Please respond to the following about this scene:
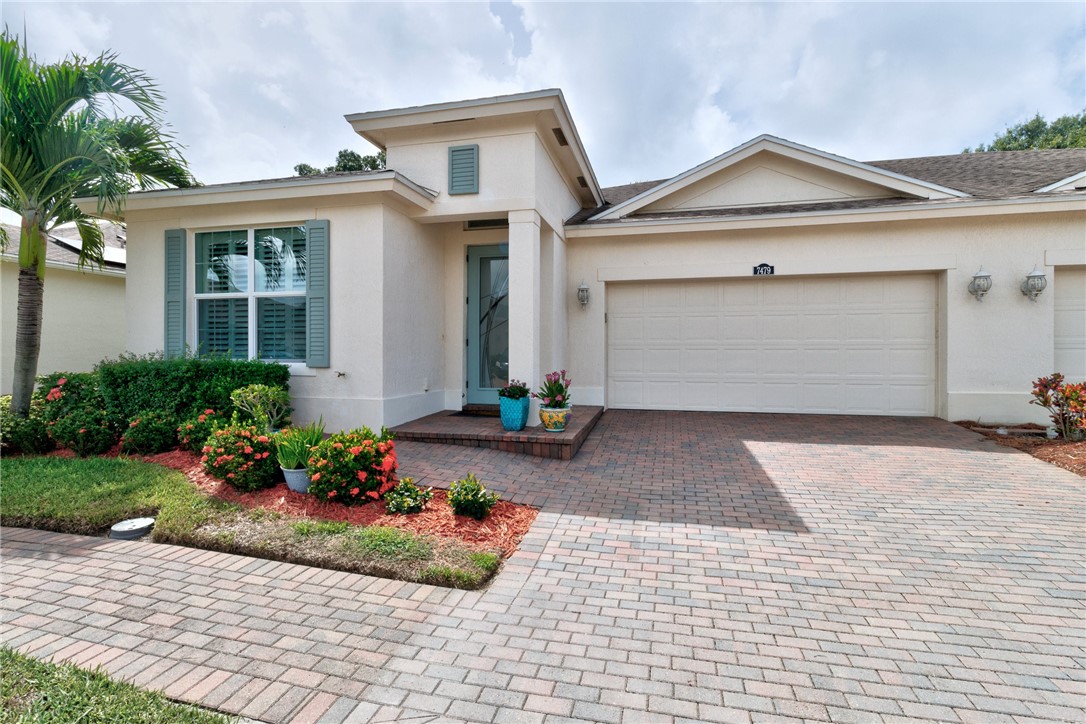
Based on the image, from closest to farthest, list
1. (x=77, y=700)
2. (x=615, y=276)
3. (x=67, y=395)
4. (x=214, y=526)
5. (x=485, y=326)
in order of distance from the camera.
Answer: (x=77, y=700) < (x=214, y=526) < (x=67, y=395) < (x=485, y=326) < (x=615, y=276)

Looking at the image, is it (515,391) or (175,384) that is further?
(515,391)

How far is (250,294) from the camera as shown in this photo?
279 inches

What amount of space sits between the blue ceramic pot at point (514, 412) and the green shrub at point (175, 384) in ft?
10.1

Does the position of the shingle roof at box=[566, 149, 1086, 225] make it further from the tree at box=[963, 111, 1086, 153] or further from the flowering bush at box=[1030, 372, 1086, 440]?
the tree at box=[963, 111, 1086, 153]

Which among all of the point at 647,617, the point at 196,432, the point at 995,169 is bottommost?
the point at 647,617

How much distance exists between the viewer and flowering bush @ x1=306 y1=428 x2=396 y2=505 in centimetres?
426

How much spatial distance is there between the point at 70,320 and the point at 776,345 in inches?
594

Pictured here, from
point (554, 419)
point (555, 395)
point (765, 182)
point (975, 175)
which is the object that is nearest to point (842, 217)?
point (765, 182)

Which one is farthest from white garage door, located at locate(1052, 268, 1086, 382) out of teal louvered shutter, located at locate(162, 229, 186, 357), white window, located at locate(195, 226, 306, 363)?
teal louvered shutter, located at locate(162, 229, 186, 357)

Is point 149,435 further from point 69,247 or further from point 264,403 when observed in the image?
point 69,247

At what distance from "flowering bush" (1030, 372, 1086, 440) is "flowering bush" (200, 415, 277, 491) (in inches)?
376

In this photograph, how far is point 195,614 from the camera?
9.18 feet

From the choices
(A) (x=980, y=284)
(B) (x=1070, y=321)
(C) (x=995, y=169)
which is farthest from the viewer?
(C) (x=995, y=169)

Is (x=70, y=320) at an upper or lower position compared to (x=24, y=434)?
upper
